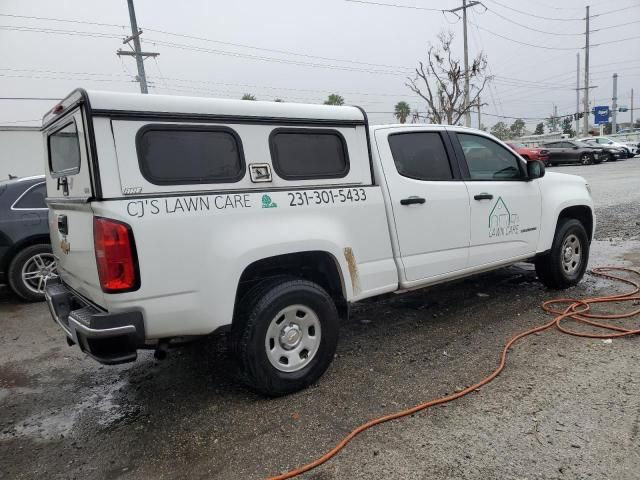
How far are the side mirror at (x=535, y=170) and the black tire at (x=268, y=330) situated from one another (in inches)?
111

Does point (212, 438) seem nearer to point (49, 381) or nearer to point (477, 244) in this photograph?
point (49, 381)

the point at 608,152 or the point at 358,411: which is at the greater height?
the point at 608,152

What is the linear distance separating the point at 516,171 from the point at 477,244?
1.06 meters

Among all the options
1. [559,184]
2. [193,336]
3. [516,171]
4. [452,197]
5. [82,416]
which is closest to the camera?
[193,336]

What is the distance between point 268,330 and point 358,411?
0.80 meters

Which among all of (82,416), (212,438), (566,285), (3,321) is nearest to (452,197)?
(566,285)

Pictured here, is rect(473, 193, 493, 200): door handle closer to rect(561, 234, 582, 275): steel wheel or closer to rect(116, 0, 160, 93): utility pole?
rect(561, 234, 582, 275): steel wheel

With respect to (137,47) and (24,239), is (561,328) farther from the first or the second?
(137,47)

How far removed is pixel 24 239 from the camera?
6301 mm

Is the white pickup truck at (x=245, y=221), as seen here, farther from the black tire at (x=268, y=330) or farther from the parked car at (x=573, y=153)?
the parked car at (x=573, y=153)

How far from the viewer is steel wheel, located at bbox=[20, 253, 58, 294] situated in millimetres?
6402

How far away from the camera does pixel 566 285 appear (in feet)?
19.0

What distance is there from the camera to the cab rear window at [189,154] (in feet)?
9.92

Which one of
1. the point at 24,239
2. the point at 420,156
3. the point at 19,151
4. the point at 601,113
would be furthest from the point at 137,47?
the point at 601,113
